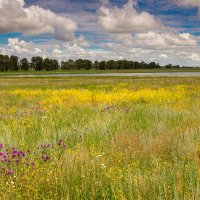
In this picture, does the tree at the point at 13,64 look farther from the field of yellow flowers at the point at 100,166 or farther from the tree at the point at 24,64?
the field of yellow flowers at the point at 100,166

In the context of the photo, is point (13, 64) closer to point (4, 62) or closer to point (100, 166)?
point (4, 62)

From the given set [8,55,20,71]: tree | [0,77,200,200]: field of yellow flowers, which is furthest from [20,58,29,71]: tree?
[0,77,200,200]: field of yellow flowers

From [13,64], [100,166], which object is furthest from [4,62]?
[100,166]

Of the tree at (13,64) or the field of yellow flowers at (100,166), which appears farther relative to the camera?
the tree at (13,64)

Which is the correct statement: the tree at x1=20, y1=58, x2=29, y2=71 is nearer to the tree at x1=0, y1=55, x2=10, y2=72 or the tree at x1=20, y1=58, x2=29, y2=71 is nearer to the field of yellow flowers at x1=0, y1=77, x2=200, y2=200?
the tree at x1=0, y1=55, x2=10, y2=72

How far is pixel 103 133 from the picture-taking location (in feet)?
20.6

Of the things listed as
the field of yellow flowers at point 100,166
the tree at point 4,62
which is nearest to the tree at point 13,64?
the tree at point 4,62

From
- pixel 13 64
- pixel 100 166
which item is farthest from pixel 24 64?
pixel 100 166

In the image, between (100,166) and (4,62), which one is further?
(4,62)

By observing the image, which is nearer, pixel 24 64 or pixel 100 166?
pixel 100 166

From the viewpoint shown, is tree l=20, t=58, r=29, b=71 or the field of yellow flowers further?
tree l=20, t=58, r=29, b=71

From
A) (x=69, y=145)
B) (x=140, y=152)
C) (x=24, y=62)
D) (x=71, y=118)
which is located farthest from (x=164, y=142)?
(x=24, y=62)

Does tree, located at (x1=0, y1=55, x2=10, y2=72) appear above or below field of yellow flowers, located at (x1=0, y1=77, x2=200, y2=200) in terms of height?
above

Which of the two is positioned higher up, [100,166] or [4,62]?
[4,62]
